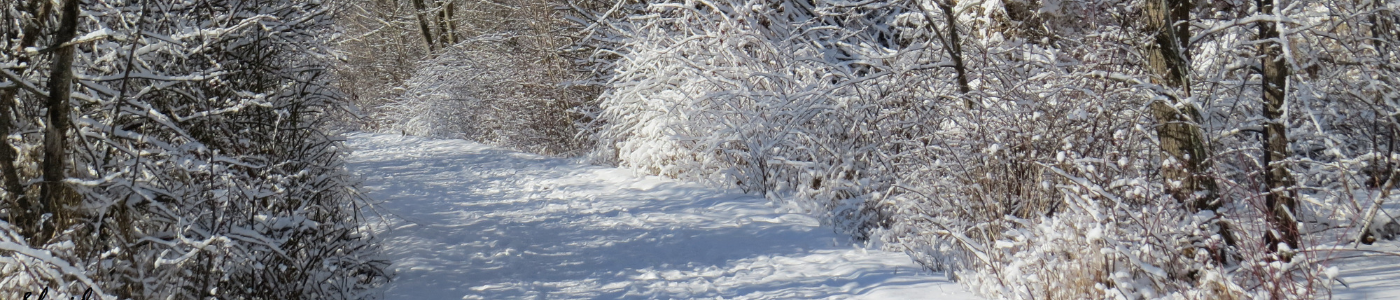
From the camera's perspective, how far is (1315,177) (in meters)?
5.91

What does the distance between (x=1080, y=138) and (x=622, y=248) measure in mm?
3413

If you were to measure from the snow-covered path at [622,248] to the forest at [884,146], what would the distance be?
365 mm

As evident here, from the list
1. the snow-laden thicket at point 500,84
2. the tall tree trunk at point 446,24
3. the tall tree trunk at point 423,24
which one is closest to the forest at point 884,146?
the snow-laden thicket at point 500,84

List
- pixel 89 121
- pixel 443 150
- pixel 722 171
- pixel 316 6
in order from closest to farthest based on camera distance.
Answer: pixel 89 121 → pixel 316 6 → pixel 722 171 → pixel 443 150

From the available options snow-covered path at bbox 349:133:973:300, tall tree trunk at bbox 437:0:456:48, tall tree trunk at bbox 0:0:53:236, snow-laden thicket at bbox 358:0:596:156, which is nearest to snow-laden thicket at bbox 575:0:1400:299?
snow-covered path at bbox 349:133:973:300

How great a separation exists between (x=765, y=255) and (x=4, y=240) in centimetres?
422

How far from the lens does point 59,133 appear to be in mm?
3793

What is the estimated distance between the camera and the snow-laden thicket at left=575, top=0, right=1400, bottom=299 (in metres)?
4.19

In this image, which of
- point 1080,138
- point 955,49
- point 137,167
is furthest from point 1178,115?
point 137,167

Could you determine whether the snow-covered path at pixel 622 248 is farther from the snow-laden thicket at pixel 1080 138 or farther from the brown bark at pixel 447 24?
the brown bark at pixel 447 24

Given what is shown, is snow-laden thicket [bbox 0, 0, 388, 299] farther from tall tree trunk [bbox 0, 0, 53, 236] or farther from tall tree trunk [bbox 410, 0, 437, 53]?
tall tree trunk [bbox 410, 0, 437, 53]

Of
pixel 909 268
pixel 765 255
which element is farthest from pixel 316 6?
pixel 909 268

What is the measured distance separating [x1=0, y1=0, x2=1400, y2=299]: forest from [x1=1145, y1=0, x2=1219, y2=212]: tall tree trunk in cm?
2

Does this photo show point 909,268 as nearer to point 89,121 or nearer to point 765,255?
point 765,255
